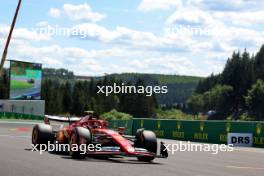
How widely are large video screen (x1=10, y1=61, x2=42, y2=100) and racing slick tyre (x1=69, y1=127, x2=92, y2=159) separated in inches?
2432

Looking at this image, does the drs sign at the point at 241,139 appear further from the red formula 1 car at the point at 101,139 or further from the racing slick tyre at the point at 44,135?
the racing slick tyre at the point at 44,135

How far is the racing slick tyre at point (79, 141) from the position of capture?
1418cm

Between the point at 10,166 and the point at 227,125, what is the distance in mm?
16298

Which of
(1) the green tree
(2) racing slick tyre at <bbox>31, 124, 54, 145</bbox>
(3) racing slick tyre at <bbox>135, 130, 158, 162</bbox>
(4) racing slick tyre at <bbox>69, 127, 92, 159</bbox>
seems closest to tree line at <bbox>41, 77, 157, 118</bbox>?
(1) the green tree

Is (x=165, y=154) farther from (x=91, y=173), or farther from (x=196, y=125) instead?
(x=196, y=125)

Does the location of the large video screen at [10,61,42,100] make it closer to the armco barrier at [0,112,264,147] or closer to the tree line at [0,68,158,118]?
the armco barrier at [0,112,264,147]

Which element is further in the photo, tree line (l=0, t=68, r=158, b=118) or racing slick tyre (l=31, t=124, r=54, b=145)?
tree line (l=0, t=68, r=158, b=118)

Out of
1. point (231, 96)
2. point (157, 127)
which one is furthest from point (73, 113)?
point (157, 127)

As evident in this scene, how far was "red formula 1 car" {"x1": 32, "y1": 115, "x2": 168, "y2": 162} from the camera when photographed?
14.2 meters

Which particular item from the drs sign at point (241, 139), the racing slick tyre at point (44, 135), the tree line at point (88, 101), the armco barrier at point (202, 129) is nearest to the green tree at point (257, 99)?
the tree line at point (88, 101)

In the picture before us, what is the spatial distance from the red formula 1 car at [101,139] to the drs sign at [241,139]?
35.7ft

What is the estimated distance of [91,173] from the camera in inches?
433

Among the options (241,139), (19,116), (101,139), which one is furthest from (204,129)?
(19,116)

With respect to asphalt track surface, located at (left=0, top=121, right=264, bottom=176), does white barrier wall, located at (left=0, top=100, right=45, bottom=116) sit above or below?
above
